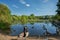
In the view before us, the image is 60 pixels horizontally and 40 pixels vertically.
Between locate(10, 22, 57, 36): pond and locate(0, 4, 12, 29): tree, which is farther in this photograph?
locate(0, 4, 12, 29): tree

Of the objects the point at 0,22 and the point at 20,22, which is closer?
the point at 0,22

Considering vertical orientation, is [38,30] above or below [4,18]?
below

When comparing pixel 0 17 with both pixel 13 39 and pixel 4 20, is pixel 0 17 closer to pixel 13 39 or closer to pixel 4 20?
pixel 4 20

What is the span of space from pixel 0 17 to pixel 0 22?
40 cm

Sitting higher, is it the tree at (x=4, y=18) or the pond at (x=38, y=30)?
the tree at (x=4, y=18)

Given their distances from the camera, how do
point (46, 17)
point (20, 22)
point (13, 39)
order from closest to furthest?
point (13, 39), point (46, 17), point (20, 22)

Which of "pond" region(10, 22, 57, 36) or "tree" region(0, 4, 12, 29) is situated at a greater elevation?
"tree" region(0, 4, 12, 29)

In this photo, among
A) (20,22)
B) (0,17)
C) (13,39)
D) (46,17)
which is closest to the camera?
(13,39)

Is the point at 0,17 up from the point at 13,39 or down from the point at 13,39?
up

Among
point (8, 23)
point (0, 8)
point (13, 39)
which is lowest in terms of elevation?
point (13, 39)

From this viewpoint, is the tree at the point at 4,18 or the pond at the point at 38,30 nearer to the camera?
the pond at the point at 38,30

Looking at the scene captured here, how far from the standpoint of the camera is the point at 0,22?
1373cm

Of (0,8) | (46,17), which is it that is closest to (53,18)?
(46,17)

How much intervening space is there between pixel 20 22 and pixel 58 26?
3591 millimetres
